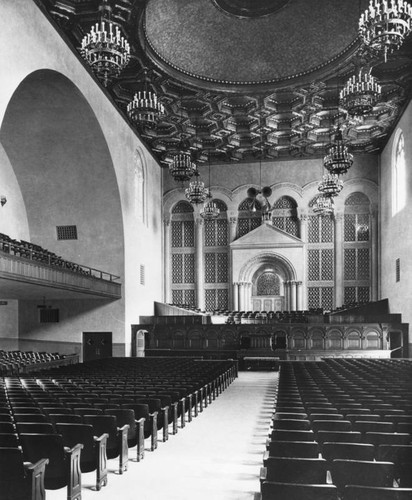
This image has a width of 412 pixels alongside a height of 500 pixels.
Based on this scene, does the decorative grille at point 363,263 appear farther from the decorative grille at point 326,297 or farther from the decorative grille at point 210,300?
the decorative grille at point 210,300

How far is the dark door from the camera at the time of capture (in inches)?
914

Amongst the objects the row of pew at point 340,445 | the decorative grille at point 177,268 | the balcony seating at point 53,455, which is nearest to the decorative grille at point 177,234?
the decorative grille at point 177,268

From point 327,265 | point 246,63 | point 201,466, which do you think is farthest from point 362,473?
point 327,265

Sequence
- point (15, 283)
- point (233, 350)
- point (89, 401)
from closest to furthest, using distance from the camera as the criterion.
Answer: point (89, 401), point (15, 283), point (233, 350)

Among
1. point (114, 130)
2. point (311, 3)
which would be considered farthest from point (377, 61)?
point (114, 130)

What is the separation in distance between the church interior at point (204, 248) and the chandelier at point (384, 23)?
0.15 feet

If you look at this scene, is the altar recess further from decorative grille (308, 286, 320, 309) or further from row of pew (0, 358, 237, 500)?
row of pew (0, 358, 237, 500)

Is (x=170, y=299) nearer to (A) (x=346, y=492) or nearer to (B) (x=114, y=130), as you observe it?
(B) (x=114, y=130)

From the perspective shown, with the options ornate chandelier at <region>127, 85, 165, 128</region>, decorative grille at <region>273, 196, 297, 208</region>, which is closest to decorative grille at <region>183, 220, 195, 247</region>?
decorative grille at <region>273, 196, 297, 208</region>

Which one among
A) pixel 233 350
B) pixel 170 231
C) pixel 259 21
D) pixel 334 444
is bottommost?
pixel 233 350

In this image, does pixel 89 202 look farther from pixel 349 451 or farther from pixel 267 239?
pixel 349 451

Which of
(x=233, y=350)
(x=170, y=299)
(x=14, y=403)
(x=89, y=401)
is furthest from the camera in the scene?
(x=170, y=299)

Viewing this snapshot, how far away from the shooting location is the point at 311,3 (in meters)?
18.7

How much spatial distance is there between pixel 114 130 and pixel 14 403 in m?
17.2
